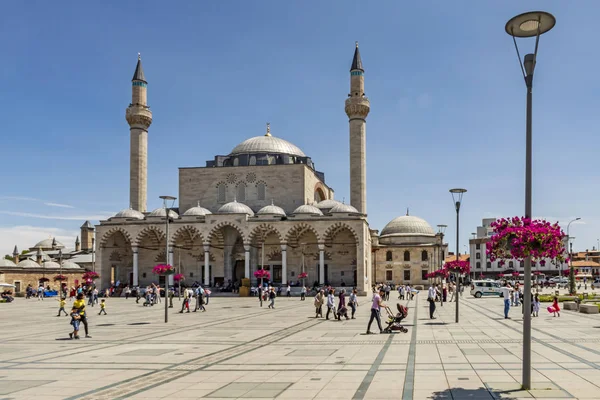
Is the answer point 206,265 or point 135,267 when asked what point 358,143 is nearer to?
point 206,265

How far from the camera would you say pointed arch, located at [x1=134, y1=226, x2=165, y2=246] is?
6562 cm

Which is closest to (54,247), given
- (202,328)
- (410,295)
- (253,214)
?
(253,214)

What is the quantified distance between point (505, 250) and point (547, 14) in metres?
4.43

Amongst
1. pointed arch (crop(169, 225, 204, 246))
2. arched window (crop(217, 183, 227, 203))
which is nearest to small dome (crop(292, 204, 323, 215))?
pointed arch (crop(169, 225, 204, 246))

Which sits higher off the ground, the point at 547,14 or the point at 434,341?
the point at 547,14

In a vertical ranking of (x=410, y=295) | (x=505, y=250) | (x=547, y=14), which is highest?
(x=547, y=14)

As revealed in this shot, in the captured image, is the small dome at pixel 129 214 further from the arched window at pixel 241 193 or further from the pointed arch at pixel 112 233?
the arched window at pixel 241 193

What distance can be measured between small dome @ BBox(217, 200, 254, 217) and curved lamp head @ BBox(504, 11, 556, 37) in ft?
178

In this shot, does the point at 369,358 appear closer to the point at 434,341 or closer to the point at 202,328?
the point at 434,341

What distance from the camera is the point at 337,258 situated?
65.4 meters

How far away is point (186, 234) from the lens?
222 feet

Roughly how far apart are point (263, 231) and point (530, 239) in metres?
Answer: 53.2

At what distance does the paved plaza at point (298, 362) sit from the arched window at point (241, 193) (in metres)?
46.4

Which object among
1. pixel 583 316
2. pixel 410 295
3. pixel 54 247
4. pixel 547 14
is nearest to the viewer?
pixel 547 14
